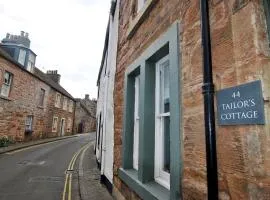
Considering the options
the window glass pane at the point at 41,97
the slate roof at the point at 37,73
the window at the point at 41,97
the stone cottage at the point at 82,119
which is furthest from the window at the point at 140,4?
the stone cottage at the point at 82,119

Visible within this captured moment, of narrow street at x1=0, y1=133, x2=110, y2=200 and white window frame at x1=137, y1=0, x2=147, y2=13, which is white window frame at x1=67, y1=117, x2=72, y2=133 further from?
white window frame at x1=137, y1=0, x2=147, y2=13

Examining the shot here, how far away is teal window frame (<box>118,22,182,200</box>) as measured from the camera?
2596 millimetres

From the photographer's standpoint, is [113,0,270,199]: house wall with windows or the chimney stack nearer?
[113,0,270,199]: house wall with windows

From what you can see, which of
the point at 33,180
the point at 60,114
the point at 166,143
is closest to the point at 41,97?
the point at 60,114

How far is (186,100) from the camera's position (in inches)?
98.7

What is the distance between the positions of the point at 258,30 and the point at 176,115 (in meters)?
1.27

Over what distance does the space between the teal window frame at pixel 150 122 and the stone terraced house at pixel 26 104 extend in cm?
1414

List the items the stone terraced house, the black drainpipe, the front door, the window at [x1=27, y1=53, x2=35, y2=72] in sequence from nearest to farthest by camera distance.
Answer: the black drainpipe → the stone terraced house → the window at [x1=27, y1=53, x2=35, y2=72] → the front door

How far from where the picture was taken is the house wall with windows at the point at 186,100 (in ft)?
5.48

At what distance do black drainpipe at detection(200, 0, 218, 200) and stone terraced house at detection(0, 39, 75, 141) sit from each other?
16.3m

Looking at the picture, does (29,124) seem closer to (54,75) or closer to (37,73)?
(37,73)

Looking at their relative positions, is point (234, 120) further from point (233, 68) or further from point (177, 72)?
point (177, 72)

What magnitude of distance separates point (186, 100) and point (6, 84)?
17.1 meters

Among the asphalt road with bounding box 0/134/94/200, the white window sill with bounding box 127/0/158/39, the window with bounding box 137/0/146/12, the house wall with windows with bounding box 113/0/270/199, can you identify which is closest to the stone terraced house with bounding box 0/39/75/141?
the asphalt road with bounding box 0/134/94/200
